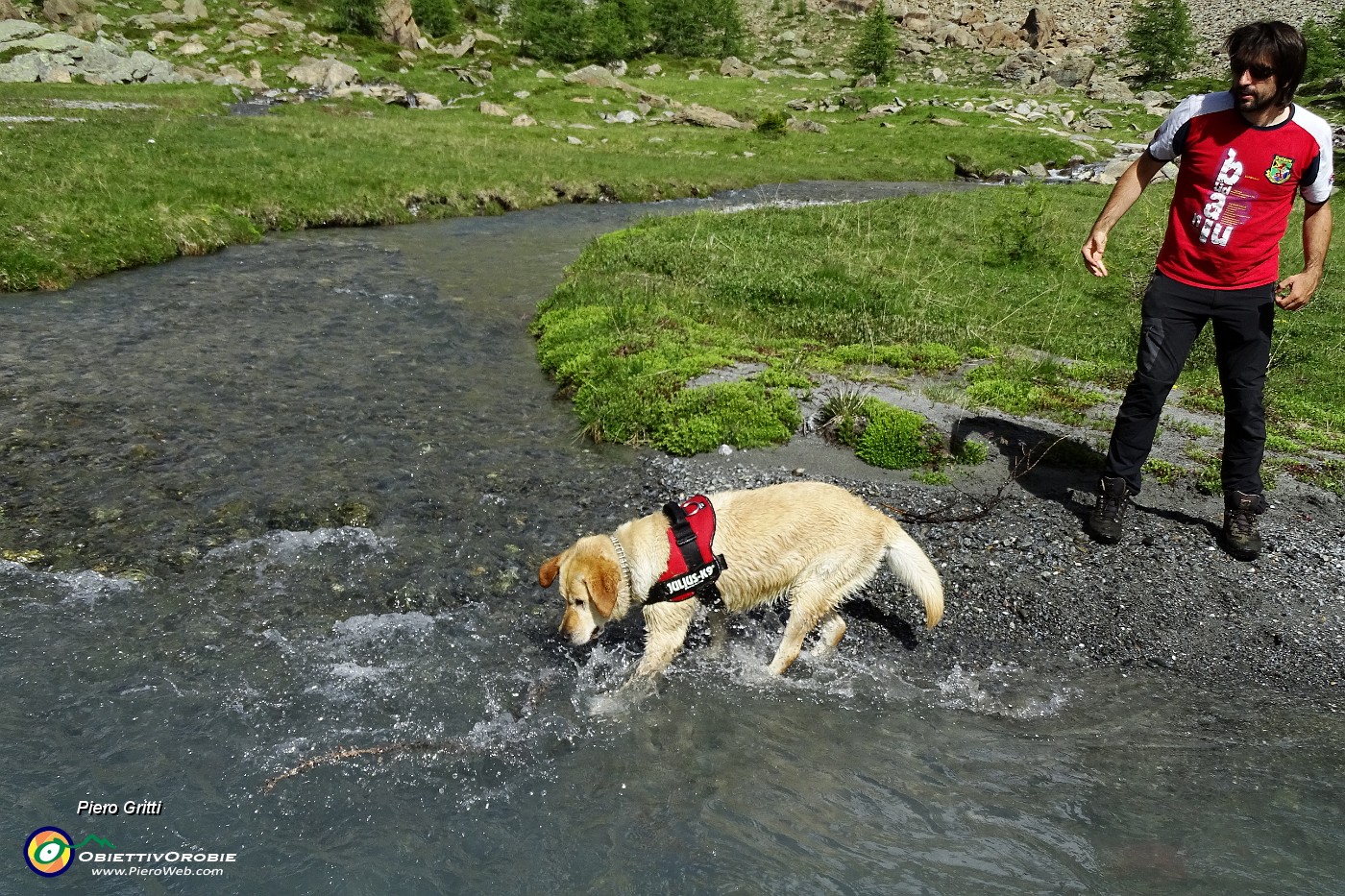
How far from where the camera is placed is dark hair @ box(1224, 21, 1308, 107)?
6762 mm

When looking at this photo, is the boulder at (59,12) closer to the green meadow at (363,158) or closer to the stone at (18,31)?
the stone at (18,31)

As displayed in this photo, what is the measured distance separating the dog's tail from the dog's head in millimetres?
2611

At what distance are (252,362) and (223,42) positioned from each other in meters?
87.2

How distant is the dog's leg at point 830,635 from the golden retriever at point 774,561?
1.18ft

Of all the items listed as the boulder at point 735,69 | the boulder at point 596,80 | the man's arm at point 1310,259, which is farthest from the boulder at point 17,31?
the man's arm at point 1310,259

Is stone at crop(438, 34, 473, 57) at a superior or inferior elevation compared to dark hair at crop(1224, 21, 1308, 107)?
superior

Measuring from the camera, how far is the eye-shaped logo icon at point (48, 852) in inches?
193

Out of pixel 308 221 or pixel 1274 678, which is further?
pixel 308 221

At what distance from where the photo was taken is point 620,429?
467 inches

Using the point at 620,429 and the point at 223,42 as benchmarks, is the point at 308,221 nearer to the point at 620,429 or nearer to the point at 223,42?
the point at 620,429

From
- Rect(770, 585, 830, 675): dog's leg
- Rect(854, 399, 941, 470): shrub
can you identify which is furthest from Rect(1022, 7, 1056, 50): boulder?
→ Rect(770, 585, 830, 675): dog's leg

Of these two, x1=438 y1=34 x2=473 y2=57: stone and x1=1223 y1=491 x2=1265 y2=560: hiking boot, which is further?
x1=438 y1=34 x2=473 y2=57: stone

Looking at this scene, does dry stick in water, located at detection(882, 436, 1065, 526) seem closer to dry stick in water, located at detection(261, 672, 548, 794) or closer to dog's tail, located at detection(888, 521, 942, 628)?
dog's tail, located at detection(888, 521, 942, 628)

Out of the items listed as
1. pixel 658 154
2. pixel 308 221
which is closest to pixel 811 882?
pixel 308 221
